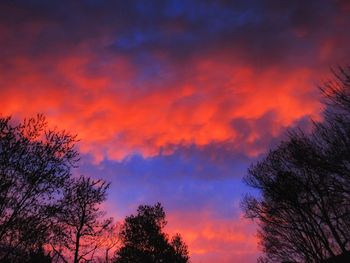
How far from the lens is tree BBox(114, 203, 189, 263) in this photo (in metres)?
40.9

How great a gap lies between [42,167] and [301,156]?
46.0 ft

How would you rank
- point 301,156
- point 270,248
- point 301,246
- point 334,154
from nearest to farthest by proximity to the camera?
point 334,154
point 301,156
point 301,246
point 270,248

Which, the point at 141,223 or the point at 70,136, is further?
the point at 141,223

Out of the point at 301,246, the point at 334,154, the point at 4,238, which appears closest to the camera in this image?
the point at 334,154

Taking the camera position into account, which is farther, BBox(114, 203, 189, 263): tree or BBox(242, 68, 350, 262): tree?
BBox(114, 203, 189, 263): tree

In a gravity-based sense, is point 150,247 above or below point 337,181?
above

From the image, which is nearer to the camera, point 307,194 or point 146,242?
point 307,194

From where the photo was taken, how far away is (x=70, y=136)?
19.0m

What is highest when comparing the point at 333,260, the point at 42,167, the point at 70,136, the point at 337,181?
the point at 70,136

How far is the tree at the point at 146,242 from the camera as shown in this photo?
40.9 m

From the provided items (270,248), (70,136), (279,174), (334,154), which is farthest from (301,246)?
(70,136)

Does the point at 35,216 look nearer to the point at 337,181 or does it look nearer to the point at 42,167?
the point at 42,167

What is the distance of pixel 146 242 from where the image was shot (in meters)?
42.0

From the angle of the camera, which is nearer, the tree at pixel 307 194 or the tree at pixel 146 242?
the tree at pixel 307 194
